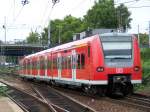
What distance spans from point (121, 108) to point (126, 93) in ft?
17.9

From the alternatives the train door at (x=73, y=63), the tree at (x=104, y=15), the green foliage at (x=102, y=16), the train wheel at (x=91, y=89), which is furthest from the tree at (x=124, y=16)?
the train wheel at (x=91, y=89)

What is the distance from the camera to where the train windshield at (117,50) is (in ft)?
80.3

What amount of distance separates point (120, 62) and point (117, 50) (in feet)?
1.92

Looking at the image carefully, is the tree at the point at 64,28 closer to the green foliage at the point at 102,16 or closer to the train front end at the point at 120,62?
the green foliage at the point at 102,16

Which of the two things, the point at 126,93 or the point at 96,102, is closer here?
the point at 96,102

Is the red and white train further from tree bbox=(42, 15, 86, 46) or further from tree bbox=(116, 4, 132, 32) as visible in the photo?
tree bbox=(42, 15, 86, 46)

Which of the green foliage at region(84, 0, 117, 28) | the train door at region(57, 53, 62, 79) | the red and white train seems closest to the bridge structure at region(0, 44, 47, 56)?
the green foliage at region(84, 0, 117, 28)

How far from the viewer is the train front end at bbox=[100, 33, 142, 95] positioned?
2425cm

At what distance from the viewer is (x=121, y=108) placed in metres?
19.9

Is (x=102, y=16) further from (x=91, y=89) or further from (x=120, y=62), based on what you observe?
(x=120, y=62)

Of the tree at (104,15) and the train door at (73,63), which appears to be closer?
the train door at (73,63)

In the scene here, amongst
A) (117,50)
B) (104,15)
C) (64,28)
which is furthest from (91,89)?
(64,28)

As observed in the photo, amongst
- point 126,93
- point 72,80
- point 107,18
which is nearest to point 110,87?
point 126,93

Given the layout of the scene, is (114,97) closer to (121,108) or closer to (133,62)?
(133,62)
